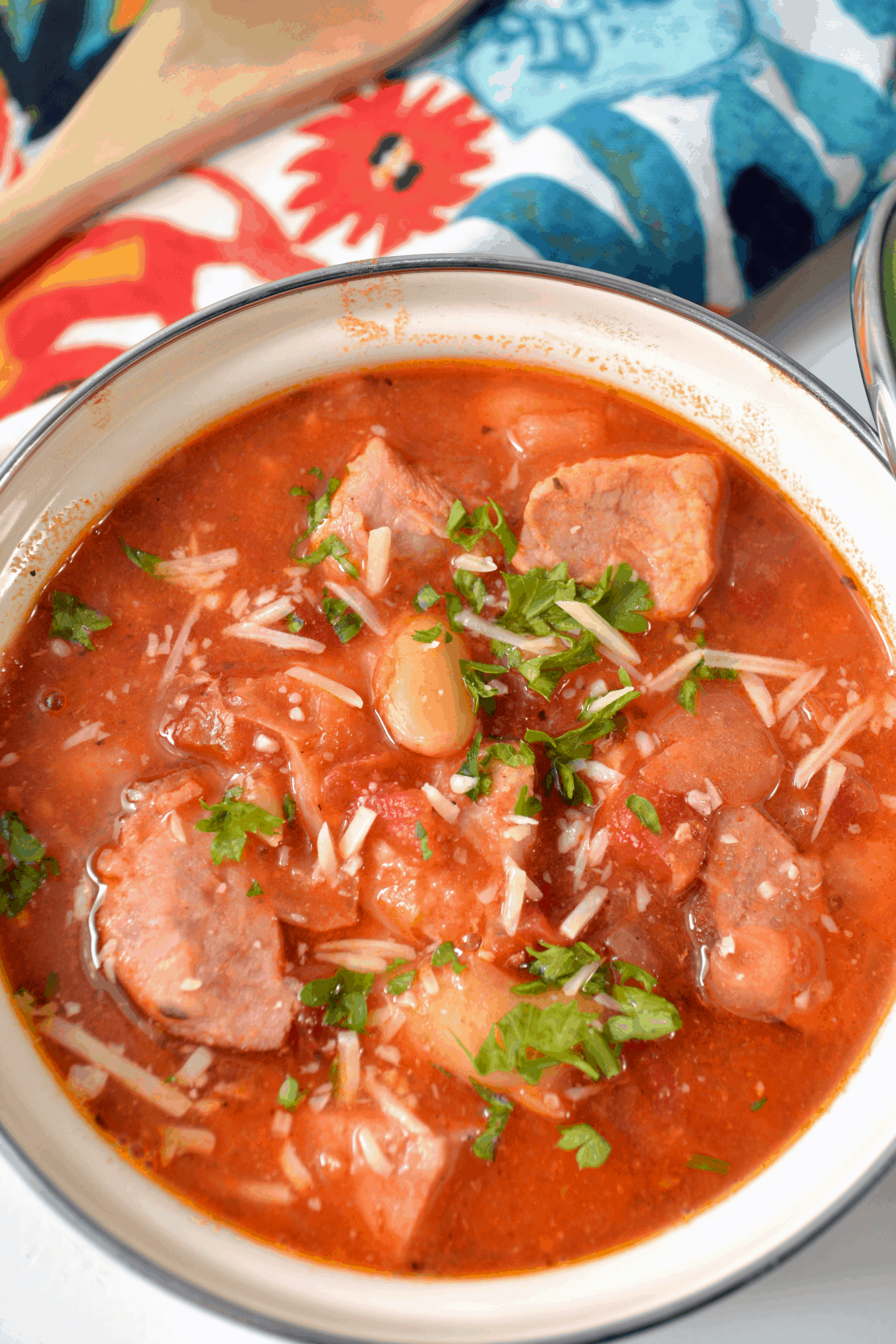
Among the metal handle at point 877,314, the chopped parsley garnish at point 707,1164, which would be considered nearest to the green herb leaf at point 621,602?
the metal handle at point 877,314

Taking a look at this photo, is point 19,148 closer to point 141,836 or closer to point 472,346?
point 472,346

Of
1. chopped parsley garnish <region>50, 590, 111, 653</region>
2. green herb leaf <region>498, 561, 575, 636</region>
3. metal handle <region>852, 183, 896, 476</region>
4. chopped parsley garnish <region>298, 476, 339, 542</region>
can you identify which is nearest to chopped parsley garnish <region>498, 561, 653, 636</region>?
Result: green herb leaf <region>498, 561, 575, 636</region>

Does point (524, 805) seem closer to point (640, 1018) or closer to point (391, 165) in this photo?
point (640, 1018)

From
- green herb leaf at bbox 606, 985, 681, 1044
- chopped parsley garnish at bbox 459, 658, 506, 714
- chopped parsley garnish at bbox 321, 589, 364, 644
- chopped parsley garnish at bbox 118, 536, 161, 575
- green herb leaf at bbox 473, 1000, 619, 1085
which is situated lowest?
green herb leaf at bbox 606, 985, 681, 1044

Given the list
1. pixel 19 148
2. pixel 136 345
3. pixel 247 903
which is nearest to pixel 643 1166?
pixel 247 903

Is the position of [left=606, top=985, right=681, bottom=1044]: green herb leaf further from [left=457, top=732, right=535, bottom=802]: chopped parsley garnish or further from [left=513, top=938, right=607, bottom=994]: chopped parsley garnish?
[left=457, top=732, right=535, bottom=802]: chopped parsley garnish

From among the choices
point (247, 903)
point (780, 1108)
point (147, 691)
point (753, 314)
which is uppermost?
point (147, 691)

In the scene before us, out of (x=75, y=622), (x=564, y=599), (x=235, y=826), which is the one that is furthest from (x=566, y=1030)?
(x=75, y=622)
